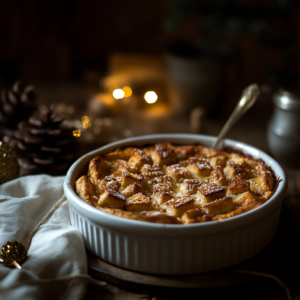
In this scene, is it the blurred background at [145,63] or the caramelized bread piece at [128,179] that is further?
the blurred background at [145,63]

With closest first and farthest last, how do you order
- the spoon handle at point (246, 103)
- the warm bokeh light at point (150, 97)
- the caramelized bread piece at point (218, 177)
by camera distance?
the caramelized bread piece at point (218, 177) < the spoon handle at point (246, 103) < the warm bokeh light at point (150, 97)

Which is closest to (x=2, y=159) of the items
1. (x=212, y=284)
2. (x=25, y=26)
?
(x=212, y=284)

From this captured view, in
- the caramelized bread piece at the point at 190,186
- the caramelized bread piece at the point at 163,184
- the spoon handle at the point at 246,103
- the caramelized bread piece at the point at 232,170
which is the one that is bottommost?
the caramelized bread piece at the point at 163,184

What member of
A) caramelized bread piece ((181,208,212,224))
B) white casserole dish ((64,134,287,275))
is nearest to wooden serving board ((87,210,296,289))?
white casserole dish ((64,134,287,275))

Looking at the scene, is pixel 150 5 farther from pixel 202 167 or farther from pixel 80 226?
pixel 80 226

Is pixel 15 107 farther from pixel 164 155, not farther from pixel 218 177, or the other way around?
pixel 218 177

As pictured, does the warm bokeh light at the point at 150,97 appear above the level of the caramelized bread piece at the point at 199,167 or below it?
below

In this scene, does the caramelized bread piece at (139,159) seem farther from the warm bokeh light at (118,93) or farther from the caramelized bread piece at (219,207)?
the warm bokeh light at (118,93)

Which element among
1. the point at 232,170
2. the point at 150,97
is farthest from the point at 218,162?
the point at 150,97

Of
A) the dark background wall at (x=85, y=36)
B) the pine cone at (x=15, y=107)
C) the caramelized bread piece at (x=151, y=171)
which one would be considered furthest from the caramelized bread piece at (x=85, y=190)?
the dark background wall at (x=85, y=36)
